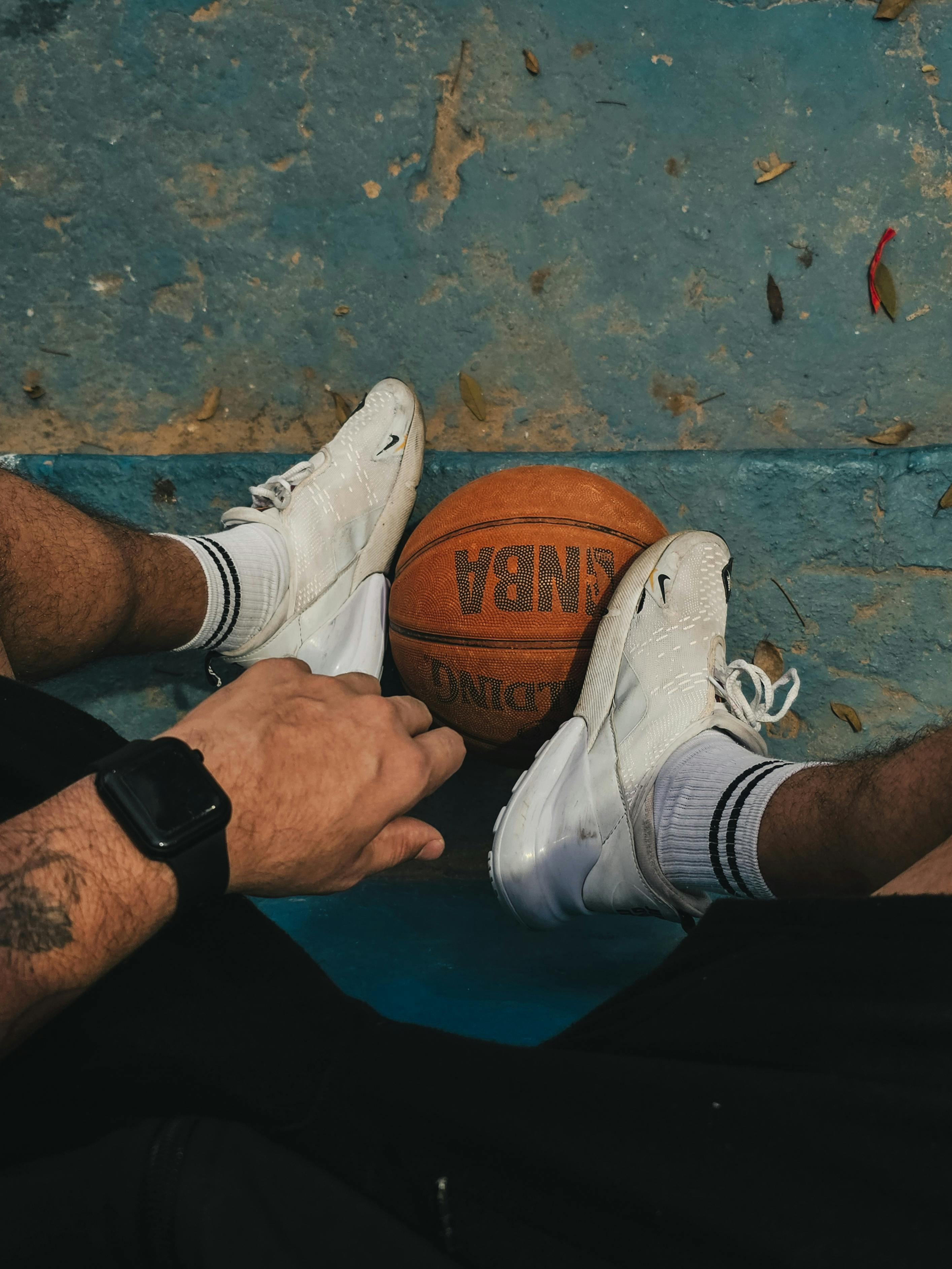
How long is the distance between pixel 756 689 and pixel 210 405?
1854 mm

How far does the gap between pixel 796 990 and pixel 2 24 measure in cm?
339

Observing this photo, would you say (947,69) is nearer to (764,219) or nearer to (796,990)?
(764,219)

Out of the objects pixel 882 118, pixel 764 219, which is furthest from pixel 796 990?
pixel 882 118

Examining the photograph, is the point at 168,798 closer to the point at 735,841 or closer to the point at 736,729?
the point at 735,841

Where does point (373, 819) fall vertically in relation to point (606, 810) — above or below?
above

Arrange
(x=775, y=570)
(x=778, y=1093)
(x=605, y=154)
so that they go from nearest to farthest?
(x=778, y=1093) < (x=775, y=570) < (x=605, y=154)

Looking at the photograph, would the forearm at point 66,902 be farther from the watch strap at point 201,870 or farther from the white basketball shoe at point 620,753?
the white basketball shoe at point 620,753

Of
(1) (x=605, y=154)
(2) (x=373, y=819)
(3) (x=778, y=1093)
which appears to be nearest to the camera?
(3) (x=778, y=1093)

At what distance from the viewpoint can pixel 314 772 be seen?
4.49 feet

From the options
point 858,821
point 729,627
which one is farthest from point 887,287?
point 858,821

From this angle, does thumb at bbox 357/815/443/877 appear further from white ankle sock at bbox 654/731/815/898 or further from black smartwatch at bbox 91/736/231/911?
white ankle sock at bbox 654/731/815/898

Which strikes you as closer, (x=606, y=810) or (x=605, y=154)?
(x=606, y=810)

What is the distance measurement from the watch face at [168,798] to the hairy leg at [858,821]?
92 cm

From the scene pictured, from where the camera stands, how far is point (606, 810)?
2145 mm
